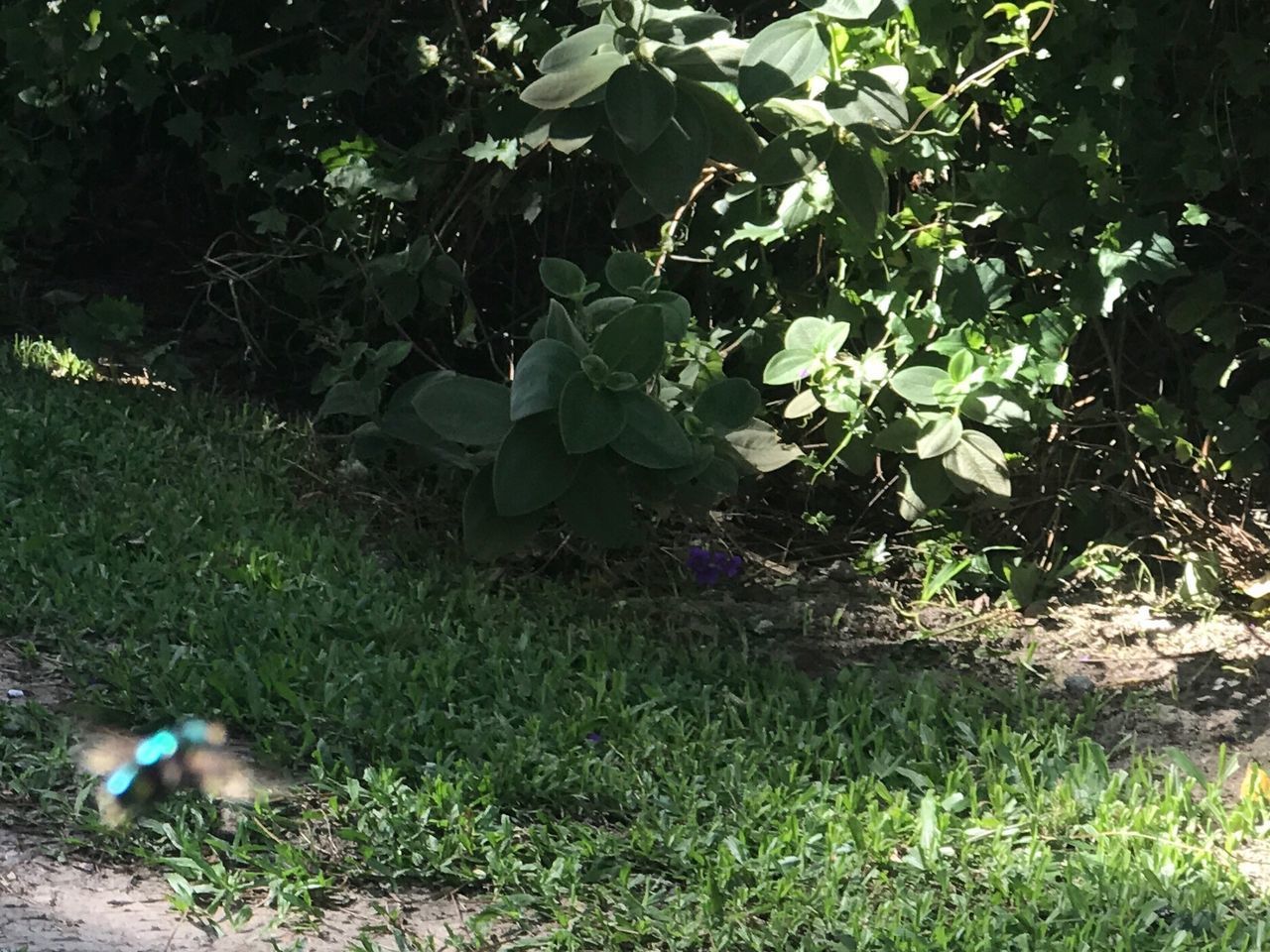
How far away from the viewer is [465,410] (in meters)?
2.94

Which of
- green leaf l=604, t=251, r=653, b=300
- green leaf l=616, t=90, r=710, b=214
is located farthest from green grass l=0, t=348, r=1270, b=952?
green leaf l=616, t=90, r=710, b=214

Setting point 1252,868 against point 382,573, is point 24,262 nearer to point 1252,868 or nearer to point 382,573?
point 382,573

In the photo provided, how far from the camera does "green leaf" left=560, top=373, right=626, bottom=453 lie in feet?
8.88

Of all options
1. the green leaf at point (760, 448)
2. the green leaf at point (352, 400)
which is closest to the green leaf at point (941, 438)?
the green leaf at point (760, 448)

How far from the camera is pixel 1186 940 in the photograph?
1.96 meters

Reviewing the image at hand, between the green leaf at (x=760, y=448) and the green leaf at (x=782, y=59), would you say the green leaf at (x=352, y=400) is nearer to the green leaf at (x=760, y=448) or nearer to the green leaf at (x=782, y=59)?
the green leaf at (x=760, y=448)

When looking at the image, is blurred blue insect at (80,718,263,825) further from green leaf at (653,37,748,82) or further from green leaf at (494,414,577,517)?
green leaf at (653,37,748,82)

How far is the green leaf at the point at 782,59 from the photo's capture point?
2.65 metres

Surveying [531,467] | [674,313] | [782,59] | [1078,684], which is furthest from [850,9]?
[1078,684]

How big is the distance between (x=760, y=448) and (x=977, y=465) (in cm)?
49

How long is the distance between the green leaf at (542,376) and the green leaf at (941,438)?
0.83 meters

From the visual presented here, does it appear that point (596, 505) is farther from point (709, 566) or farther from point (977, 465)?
point (977, 465)

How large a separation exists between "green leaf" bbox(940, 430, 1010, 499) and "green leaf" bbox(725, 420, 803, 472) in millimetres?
358

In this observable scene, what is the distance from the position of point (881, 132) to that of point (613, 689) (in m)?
1.39
